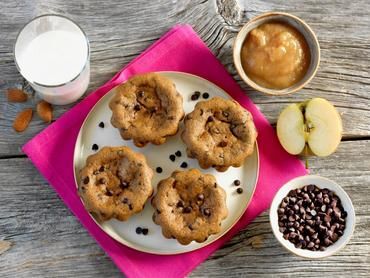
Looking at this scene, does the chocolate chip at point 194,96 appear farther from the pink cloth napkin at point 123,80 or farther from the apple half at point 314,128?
the apple half at point 314,128

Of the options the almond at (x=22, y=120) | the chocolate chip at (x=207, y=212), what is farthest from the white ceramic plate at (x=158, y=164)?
the almond at (x=22, y=120)

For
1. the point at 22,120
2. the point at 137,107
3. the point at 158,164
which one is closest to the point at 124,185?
the point at 158,164

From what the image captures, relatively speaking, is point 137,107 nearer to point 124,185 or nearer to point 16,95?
point 124,185

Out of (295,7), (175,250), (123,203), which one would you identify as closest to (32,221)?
(123,203)

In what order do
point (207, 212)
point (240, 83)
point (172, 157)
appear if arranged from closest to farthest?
point (207, 212) → point (172, 157) → point (240, 83)

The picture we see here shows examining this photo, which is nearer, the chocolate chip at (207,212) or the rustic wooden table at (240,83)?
the chocolate chip at (207,212)

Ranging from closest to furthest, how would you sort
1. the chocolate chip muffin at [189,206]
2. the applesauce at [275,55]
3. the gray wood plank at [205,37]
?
the chocolate chip muffin at [189,206] < the applesauce at [275,55] < the gray wood plank at [205,37]
